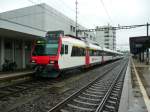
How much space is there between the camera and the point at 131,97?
9.26m

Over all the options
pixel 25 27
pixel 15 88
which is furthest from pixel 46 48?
pixel 15 88

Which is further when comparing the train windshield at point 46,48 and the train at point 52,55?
the train windshield at point 46,48

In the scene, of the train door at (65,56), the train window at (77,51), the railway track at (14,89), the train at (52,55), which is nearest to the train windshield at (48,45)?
Answer: the train at (52,55)

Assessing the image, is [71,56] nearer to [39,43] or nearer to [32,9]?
[39,43]

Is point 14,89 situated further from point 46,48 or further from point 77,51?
point 77,51

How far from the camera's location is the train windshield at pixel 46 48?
14545 millimetres

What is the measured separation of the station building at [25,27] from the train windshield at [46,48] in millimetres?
2499

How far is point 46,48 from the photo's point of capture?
14.9 metres

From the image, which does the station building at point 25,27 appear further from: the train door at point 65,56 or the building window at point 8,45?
the train door at point 65,56

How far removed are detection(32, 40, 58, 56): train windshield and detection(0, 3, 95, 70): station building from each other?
2499mm

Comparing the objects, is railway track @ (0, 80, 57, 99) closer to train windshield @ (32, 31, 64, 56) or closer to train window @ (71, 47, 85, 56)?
train windshield @ (32, 31, 64, 56)

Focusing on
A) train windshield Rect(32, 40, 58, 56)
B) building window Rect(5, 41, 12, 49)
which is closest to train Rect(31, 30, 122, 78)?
train windshield Rect(32, 40, 58, 56)

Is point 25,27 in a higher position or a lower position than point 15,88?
higher

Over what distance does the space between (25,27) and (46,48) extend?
12.4ft
